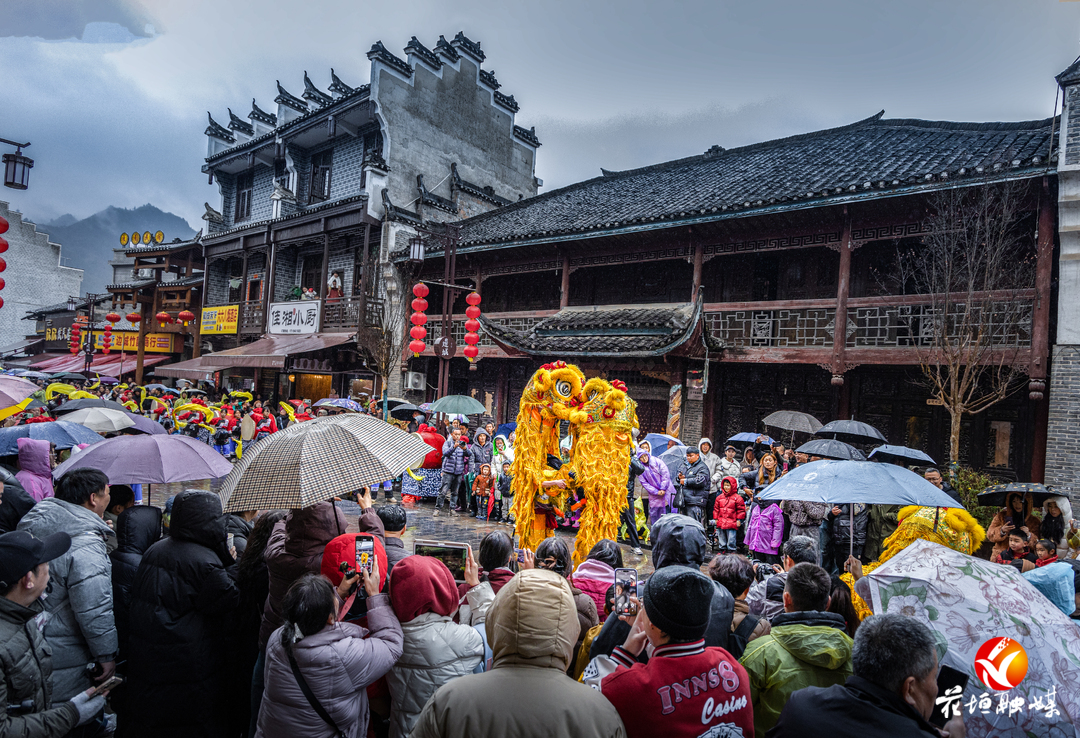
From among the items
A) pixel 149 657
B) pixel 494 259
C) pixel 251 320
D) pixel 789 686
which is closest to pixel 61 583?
pixel 149 657

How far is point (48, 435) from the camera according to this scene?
18.2ft

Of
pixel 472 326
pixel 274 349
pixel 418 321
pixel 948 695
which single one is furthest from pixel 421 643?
pixel 274 349

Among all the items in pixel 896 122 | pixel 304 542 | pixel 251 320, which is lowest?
pixel 304 542

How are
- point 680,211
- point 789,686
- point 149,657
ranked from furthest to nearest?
point 680,211, point 149,657, point 789,686

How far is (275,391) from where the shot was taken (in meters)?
21.5

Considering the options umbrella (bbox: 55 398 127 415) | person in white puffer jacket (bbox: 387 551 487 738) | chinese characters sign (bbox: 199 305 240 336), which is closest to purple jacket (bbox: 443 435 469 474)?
umbrella (bbox: 55 398 127 415)

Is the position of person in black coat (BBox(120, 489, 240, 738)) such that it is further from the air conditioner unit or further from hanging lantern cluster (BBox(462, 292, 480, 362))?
the air conditioner unit

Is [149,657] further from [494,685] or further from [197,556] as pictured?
[494,685]

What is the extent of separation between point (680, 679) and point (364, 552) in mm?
1431

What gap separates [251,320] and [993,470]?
21537mm

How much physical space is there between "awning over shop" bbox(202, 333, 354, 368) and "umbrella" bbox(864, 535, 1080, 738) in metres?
16.6

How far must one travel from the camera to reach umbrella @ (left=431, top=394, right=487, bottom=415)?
12000 mm

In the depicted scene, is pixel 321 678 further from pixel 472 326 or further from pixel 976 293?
pixel 472 326

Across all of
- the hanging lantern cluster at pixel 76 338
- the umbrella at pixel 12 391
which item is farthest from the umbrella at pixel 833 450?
the hanging lantern cluster at pixel 76 338
